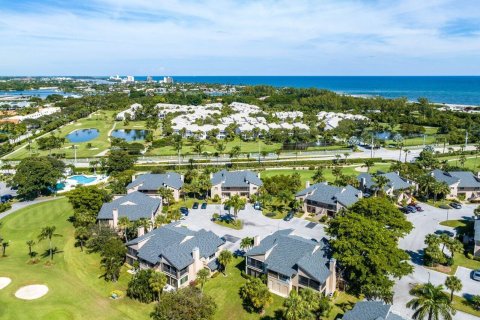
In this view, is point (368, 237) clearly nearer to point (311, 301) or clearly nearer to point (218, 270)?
point (311, 301)

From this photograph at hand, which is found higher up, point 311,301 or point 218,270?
point 311,301

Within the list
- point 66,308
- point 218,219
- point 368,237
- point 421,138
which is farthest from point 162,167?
point 421,138

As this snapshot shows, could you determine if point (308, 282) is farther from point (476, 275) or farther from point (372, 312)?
point (476, 275)

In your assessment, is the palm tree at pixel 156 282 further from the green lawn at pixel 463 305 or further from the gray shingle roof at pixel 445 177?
the gray shingle roof at pixel 445 177

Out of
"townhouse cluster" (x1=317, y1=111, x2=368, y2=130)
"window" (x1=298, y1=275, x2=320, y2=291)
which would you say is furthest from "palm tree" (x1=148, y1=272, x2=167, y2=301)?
"townhouse cluster" (x1=317, y1=111, x2=368, y2=130)

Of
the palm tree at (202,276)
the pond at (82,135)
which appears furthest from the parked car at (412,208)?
the pond at (82,135)

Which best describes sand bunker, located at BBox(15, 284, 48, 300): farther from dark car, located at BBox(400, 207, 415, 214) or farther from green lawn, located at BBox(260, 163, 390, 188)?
dark car, located at BBox(400, 207, 415, 214)

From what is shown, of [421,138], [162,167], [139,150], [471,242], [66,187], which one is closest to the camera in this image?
[471,242]
